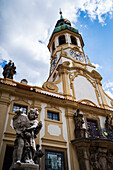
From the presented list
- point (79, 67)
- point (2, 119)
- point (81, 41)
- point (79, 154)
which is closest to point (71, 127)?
point (79, 154)

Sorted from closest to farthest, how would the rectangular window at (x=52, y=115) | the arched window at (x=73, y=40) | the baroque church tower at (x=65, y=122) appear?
the baroque church tower at (x=65, y=122) → the rectangular window at (x=52, y=115) → the arched window at (x=73, y=40)

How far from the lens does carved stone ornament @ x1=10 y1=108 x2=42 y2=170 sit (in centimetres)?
522

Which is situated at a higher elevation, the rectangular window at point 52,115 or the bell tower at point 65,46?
the bell tower at point 65,46

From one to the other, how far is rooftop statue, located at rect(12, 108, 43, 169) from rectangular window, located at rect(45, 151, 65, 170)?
385 centimetres

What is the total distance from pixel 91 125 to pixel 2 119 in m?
6.78

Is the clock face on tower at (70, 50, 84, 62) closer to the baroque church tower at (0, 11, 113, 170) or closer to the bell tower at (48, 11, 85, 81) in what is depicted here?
the bell tower at (48, 11, 85, 81)

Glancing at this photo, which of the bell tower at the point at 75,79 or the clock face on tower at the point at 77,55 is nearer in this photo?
the bell tower at the point at 75,79

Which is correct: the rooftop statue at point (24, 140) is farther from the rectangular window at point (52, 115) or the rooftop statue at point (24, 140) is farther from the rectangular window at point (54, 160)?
the rectangular window at point (52, 115)

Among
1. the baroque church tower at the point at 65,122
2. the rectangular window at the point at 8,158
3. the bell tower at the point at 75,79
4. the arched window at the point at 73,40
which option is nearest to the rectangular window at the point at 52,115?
the baroque church tower at the point at 65,122

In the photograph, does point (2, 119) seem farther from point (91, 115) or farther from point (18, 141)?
point (91, 115)

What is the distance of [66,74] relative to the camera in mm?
15383

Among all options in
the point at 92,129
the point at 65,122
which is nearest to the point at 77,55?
the point at 65,122

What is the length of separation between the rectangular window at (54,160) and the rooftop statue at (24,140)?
385cm

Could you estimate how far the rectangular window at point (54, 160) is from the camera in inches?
355
